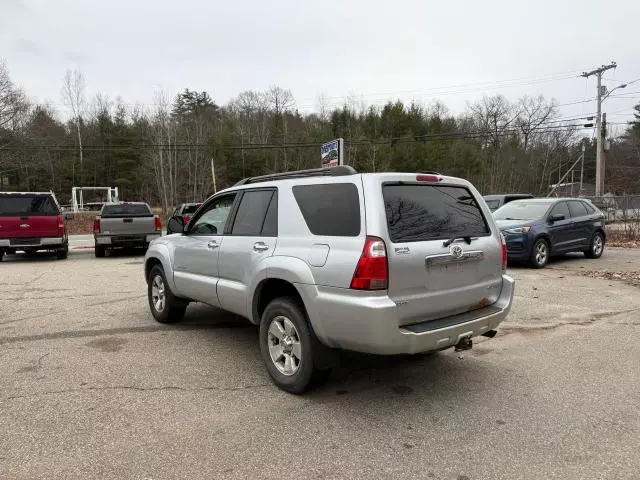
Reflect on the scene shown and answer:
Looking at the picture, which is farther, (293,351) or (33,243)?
(33,243)

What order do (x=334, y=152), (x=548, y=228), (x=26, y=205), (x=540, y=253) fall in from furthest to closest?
1. (x=26, y=205)
2. (x=334, y=152)
3. (x=548, y=228)
4. (x=540, y=253)

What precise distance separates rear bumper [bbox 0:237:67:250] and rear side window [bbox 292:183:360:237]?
12337 mm

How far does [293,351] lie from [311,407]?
0.48 metres

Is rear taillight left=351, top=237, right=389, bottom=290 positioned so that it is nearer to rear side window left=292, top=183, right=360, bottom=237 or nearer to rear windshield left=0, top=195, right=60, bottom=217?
rear side window left=292, top=183, right=360, bottom=237

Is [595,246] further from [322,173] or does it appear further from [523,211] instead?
[322,173]

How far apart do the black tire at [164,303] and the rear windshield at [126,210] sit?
9330 millimetres

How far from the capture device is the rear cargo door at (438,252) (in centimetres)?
365

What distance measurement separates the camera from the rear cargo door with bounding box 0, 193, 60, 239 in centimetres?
1370

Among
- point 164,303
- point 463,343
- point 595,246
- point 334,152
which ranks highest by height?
point 334,152

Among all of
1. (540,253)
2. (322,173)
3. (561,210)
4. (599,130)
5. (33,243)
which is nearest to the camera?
(322,173)

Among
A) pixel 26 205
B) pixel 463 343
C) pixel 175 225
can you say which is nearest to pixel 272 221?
pixel 463 343

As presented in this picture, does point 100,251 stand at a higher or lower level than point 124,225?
lower

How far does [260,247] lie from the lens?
176 inches

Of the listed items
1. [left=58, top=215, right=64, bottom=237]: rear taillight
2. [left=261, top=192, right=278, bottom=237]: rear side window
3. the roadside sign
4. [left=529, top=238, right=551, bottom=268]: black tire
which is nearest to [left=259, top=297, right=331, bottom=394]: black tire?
[left=261, top=192, right=278, bottom=237]: rear side window
